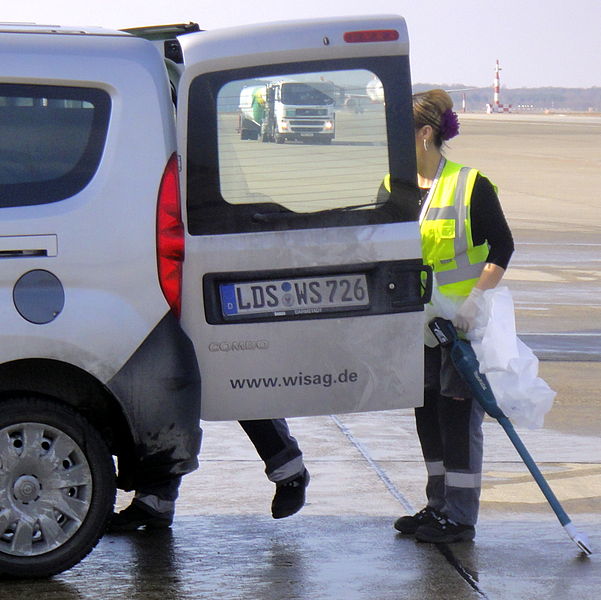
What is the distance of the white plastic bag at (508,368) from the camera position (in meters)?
5.54

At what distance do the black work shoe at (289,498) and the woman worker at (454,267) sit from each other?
0.41m

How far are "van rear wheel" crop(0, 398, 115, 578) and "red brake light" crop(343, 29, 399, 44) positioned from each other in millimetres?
1608

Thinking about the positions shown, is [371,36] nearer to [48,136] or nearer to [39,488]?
[48,136]

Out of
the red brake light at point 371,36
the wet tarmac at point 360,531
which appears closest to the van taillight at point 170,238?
the red brake light at point 371,36

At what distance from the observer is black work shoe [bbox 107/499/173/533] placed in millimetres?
5727

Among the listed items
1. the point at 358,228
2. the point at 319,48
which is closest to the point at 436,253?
the point at 358,228

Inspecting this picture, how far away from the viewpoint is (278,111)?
496 cm

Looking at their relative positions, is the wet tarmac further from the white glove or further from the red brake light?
the red brake light

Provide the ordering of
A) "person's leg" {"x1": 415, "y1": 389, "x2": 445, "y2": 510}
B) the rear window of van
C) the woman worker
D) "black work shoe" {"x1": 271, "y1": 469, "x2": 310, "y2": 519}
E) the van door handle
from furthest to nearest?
"person's leg" {"x1": 415, "y1": 389, "x2": 445, "y2": 510} → "black work shoe" {"x1": 271, "y1": 469, "x2": 310, "y2": 519} → the woman worker → the rear window of van → the van door handle

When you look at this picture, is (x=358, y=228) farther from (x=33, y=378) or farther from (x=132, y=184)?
(x=33, y=378)

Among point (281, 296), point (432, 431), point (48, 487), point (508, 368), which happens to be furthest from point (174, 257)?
point (432, 431)

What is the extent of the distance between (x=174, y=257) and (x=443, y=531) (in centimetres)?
163

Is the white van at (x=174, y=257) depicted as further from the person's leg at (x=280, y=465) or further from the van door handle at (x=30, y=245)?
the person's leg at (x=280, y=465)

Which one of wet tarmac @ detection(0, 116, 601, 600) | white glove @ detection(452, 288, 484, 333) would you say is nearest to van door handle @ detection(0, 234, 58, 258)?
wet tarmac @ detection(0, 116, 601, 600)
